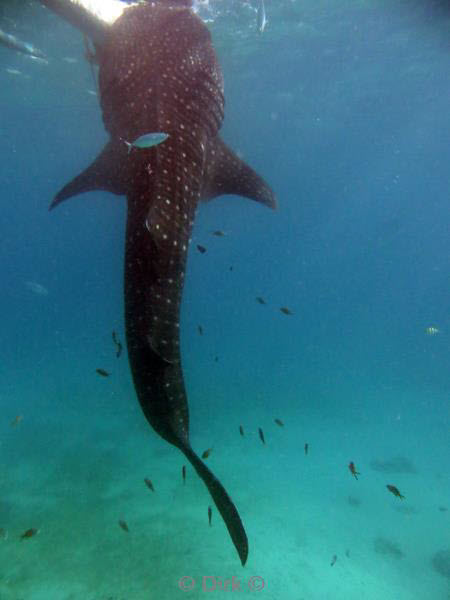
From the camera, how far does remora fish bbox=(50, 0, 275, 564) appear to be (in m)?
1.45

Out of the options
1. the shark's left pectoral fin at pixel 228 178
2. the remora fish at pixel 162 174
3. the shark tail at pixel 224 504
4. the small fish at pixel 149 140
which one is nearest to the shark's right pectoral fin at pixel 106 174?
the remora fish at pixel 162 174

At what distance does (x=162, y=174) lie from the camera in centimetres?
167

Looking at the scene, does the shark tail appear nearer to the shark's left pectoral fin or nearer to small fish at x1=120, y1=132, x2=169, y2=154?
small fish at x1=120, y1=132, x2=169, y2=154

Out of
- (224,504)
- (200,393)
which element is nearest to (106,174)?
(224,504)

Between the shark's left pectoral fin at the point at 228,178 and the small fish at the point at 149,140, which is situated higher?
the small fish at the point at 149,140

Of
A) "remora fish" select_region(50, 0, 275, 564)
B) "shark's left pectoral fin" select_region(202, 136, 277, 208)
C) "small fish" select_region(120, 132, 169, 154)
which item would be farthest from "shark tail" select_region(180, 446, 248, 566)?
"shark's left pectoral fin" select_region(202, 136, 277, 208)

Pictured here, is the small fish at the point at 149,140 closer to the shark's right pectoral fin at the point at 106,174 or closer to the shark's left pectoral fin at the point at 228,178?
the shark's right pectoral fin at the point at 106,174

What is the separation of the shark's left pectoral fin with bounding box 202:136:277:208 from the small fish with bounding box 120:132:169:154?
19.5 inches

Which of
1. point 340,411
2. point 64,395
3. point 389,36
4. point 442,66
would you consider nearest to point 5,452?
point 64,395

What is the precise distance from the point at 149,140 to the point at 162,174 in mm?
282

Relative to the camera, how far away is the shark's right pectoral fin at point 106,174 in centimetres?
216

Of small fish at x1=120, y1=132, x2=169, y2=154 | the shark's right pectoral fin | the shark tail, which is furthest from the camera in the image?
the shark's right pectoral fin

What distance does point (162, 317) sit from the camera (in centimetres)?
148

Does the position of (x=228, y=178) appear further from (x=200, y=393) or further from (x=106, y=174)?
(x=200, y=393)
